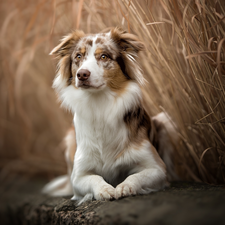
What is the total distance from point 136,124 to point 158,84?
64cm

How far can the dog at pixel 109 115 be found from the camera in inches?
87.7

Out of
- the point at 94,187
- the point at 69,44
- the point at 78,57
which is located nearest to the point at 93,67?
the point at 78,57

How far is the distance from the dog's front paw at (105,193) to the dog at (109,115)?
12 centimetres

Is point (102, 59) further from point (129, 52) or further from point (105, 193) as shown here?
point (105, 193)

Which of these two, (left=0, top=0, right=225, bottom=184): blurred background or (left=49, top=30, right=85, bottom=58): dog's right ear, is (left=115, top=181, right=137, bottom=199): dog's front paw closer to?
(left=0, top=0, right=225, bottom=184): blurred background

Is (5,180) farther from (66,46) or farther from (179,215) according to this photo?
(179,215)

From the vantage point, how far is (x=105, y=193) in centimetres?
197

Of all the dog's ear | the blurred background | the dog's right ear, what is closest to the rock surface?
the blurred background

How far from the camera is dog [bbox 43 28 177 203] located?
87.7 inches

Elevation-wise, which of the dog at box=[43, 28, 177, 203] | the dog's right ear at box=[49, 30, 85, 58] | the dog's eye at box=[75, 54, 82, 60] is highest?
the dog's right ear at box=[49, 30, 85, 58]

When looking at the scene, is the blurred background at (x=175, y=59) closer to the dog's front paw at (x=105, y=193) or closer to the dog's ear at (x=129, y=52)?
the dog's ear at (x=129, y=52)

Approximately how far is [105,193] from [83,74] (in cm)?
93

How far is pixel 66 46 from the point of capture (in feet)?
8.64

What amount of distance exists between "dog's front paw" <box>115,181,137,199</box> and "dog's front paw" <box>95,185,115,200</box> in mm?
51
